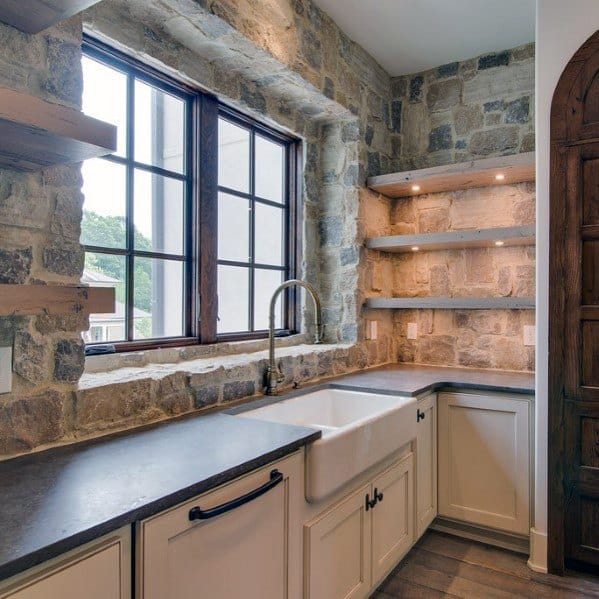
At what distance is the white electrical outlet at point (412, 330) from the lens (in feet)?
10.8

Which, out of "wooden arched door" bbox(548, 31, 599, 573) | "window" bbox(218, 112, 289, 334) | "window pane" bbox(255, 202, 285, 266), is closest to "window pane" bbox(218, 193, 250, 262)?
"window" bbox(218, 112, 289, 334)

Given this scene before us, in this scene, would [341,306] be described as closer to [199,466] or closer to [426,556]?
[426,556]

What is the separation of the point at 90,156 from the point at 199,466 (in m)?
0.85

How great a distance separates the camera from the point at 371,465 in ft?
6.08

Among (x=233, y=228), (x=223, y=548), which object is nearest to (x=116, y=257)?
(x=233, y=228)

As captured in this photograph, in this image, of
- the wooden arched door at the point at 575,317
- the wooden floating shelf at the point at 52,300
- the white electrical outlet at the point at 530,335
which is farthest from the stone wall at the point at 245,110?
the wooden arched door at the point at 575,317

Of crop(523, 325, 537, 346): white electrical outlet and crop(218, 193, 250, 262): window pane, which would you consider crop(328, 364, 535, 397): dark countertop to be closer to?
crop(523, 325, 537, 346): white electrical outlet

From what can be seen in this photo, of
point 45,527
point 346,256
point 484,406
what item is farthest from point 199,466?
point 346,256

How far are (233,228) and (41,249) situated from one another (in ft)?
4.11

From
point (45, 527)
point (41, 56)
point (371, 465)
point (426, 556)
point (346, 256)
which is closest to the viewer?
point (45, 527)

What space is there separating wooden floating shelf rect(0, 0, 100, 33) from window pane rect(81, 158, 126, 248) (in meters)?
0.56

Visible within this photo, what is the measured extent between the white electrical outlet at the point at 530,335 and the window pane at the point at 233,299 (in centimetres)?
168

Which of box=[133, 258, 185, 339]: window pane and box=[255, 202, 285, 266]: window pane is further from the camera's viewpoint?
box=[255, 202, 285, 266]: window pane

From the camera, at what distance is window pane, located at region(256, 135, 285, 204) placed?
109 inches
